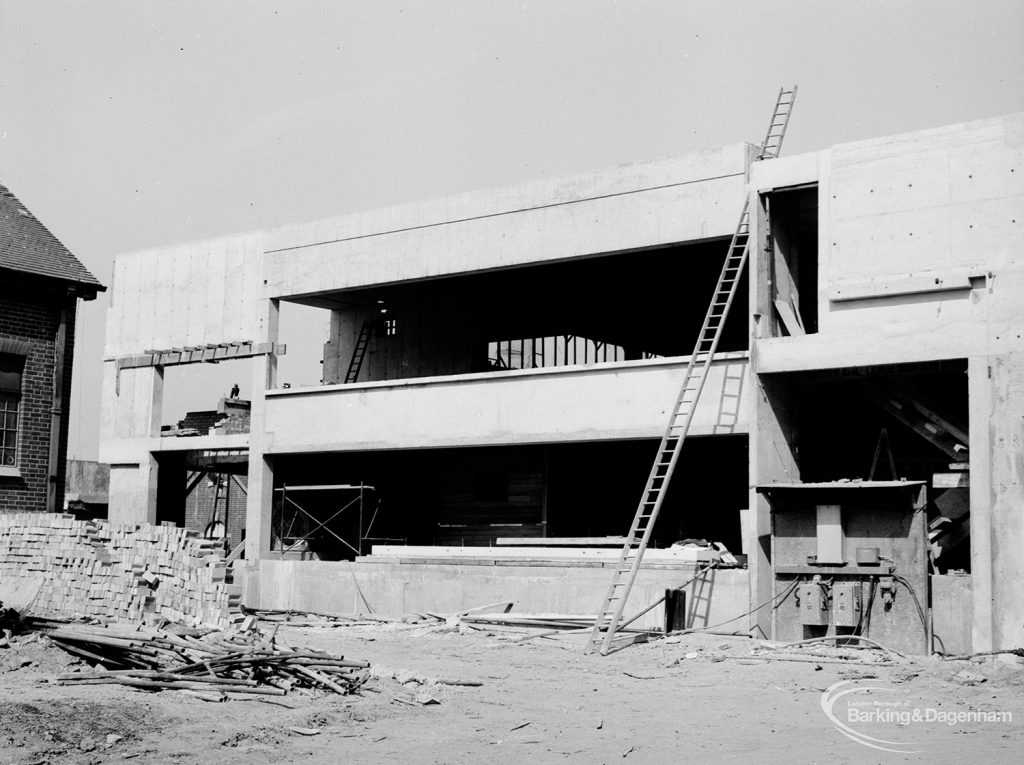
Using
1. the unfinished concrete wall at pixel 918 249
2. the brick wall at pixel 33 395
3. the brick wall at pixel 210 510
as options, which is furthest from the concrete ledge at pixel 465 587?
the brick wall at pixel 210 510

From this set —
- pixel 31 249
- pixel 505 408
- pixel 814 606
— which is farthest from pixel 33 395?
pixel 814 606

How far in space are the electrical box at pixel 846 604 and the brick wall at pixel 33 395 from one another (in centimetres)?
1731

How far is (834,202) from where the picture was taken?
73.6 feet

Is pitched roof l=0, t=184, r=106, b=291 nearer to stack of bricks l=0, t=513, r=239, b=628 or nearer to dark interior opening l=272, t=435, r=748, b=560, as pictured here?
dark interior opening l=272, t=435, r=748, b=560

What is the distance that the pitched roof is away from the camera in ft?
95.0

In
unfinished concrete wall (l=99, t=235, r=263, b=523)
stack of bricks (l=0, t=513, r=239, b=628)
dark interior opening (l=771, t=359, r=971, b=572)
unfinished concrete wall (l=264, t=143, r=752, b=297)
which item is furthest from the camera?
unfinished concrete wall (l=99, t=235, r=263, b=523)

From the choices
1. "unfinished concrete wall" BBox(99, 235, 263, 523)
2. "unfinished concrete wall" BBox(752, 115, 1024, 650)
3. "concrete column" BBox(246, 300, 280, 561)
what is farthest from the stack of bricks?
"unfinished concrete wall" BBox(99, 235, 263, 523)

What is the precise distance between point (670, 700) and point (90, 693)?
694cm

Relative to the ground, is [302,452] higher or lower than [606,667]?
higher

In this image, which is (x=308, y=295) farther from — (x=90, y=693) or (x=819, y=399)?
(x=90, y=693)

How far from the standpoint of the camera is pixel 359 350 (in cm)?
3469

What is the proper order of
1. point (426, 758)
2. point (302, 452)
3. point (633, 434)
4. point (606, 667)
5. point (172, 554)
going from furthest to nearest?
1. point (302, 452)
2. point (633, 434)
3. point (172, 554)
4. point (606, 667)
5. point (426, 758)

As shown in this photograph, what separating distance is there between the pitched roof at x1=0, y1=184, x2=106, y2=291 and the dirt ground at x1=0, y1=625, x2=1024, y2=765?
41.8ft

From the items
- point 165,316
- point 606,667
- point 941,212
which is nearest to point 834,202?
point 941,212
